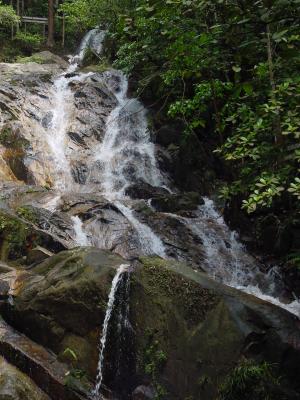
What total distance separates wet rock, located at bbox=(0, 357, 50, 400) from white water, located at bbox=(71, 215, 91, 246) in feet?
11.9

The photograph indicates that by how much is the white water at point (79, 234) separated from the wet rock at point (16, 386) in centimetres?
361

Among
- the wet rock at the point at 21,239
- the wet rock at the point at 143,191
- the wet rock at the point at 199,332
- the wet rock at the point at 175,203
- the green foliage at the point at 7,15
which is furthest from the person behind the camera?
the green foliage at the point at 7,15

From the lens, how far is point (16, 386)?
18.2ft

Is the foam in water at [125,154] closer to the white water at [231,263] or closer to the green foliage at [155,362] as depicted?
the white water at [231,263]

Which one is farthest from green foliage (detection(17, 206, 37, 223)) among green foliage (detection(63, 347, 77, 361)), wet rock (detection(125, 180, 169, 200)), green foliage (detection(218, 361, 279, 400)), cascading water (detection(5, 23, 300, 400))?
green foliage (detection(218, 361, 279, 400))

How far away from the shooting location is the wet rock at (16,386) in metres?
5.39

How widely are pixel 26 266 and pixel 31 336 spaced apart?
1.70 meters

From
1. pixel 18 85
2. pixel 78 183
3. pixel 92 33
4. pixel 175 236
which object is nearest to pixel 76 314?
pixel 175 236

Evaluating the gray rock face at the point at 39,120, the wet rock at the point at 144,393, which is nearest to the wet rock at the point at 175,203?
the gray rock face at the point at 39,120

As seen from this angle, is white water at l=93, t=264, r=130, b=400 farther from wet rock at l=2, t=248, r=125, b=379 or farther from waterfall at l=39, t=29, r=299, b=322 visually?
waterfall at l=39, t=29, r=299, b=322

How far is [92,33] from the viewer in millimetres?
26016

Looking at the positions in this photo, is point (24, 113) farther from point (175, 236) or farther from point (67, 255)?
point (67, 255)

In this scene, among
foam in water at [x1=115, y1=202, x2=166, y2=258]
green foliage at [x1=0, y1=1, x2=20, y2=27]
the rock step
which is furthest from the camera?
green foliage at [x1=0, y1=1, x2=20, y2=27]

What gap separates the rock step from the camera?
18.8ft
